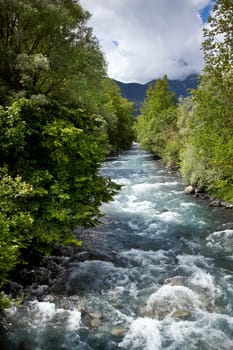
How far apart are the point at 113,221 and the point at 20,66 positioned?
10.1m

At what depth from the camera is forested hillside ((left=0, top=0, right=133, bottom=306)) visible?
1045cm

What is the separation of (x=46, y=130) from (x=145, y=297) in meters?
6.47

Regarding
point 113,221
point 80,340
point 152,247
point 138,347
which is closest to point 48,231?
point 80,340

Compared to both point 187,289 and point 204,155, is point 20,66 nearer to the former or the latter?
point 187,289

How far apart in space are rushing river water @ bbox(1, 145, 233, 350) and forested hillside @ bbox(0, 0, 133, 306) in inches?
75.4

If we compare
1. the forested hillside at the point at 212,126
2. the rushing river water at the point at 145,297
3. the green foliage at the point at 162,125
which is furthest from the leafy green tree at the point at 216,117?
the green foliage at the point at 162,125

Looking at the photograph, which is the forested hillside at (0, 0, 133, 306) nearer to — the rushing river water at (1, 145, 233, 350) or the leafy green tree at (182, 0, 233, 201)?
the rushing river water at (1, 145, 233, 350)

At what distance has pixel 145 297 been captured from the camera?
34.7ft

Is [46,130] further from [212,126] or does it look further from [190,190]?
[190,190]

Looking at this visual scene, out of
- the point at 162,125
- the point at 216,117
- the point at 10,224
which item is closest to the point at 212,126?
the point at 216,117

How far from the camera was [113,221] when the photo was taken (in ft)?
61.8

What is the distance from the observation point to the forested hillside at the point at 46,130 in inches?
411

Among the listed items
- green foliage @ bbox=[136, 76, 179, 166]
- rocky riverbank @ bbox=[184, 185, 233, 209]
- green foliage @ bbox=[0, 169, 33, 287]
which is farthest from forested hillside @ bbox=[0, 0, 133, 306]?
green foliage @ bbox=[136, 76, 179, 166]

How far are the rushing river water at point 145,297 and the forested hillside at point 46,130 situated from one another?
192 centimetres
